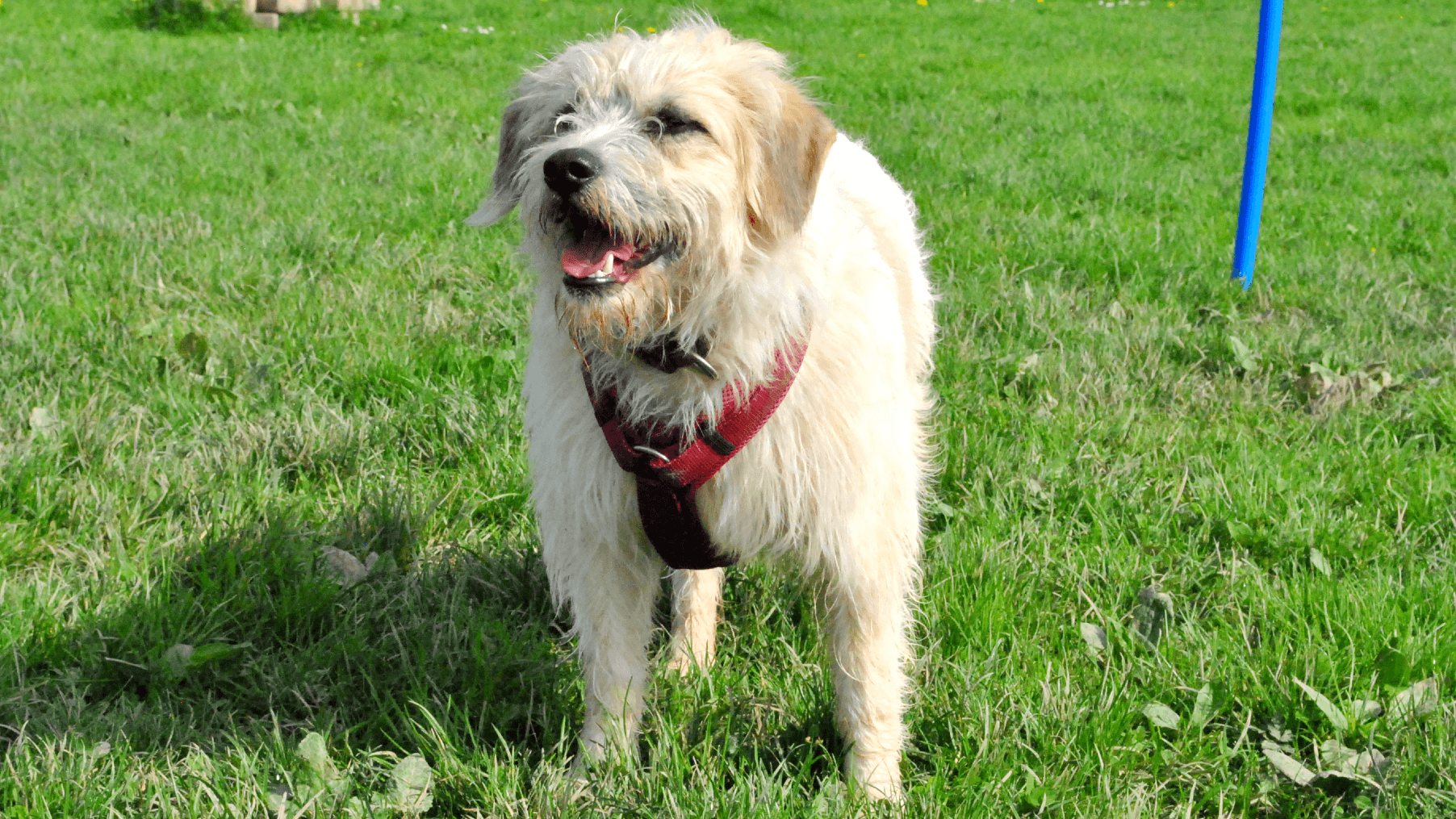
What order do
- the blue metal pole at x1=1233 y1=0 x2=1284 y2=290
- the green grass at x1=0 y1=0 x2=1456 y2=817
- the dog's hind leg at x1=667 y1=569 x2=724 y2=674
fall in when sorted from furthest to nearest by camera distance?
the blue metal pole at x1=1233 y1=0 x2=1284 y2=290 → the dog's hind leg at x1=667 y1=569 x2=724 y2=674 → the green grass at x1=0 y1=0 x2=1456 y2=817

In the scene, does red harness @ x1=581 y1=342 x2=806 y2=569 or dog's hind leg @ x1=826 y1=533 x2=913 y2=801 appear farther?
dog's hind leg @ x1=826 y1=533 x2=913 y2=801

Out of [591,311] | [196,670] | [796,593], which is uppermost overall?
[591,311]

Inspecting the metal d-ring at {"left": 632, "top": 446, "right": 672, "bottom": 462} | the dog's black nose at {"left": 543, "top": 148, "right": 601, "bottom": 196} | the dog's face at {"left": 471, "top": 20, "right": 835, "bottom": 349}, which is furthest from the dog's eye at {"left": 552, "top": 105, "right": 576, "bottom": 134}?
the metal d-ring at {"left": 632, "top": 446, "right": 672, "bottom": 462}

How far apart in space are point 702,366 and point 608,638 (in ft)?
2.15

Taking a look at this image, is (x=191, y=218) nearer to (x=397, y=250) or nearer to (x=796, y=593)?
(x=397, y=250)

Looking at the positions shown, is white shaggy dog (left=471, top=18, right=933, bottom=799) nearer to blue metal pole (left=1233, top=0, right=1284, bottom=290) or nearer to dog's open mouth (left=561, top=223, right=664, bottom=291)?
dog's open mouth (left=561, top=223, right=664, bottom=291)

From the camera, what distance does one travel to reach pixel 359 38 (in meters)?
12.6

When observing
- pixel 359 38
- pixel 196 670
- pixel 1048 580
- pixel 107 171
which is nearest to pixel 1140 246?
pixel 1048 580

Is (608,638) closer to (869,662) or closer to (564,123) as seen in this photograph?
(869,662)

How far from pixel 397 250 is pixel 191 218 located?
1244 mm

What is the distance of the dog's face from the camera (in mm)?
2025

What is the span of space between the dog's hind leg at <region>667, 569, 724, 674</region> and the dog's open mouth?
3.03ft

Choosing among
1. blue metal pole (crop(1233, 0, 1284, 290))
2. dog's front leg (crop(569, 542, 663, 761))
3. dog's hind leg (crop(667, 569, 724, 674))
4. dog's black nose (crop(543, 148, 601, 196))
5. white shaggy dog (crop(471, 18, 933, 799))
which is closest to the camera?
dog's black nose (crop(543, 148, 601, 196))

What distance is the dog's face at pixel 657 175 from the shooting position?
2.03 metres
